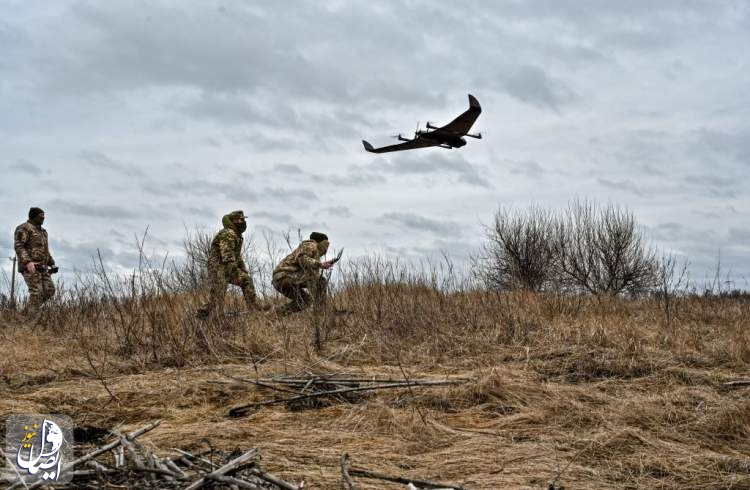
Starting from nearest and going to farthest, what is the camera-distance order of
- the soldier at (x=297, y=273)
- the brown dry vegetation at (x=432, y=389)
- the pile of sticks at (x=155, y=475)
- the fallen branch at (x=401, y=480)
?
1. the pile of sticks at (x=155, y=475)
2. the fallen branch at (x=401, y=480)
3. the brown dry vegetation at (x=432, y=389)
4. the soldier at (x=297, y=273)

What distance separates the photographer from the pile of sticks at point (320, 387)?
5.78m

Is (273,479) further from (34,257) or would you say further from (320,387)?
(34,257)

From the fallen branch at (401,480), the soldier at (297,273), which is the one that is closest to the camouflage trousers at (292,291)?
the soldier at (297,273)

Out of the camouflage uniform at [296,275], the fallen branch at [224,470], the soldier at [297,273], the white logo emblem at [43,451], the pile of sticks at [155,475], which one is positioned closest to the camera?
the fallen branch at [224,470]

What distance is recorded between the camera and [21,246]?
1130 cm

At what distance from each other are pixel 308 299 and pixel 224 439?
17.3 ft

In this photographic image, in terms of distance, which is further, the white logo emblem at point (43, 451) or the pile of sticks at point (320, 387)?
the pile of sticks at point (320, 387)

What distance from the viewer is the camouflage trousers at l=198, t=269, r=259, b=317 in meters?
8.73

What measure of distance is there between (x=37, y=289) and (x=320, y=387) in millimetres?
7031

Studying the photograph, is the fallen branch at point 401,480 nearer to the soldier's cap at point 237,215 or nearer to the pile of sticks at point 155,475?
the pile of sticks at point 155,475

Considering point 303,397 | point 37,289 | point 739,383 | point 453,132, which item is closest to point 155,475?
point 303,397

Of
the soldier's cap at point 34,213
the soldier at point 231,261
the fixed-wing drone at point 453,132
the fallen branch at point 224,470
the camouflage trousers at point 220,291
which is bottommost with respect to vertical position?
the fallen branch at point 224,470

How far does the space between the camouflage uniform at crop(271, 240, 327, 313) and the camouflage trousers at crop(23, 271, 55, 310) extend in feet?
12.8

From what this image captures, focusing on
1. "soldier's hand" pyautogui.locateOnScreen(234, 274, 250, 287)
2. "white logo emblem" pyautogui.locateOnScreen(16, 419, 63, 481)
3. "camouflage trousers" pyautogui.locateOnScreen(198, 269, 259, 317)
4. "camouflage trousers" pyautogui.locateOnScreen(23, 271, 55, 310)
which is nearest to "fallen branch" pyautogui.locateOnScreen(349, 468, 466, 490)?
"white logo emblem" pyautogui.locateOnScreen(16, 419, 63, 481)
